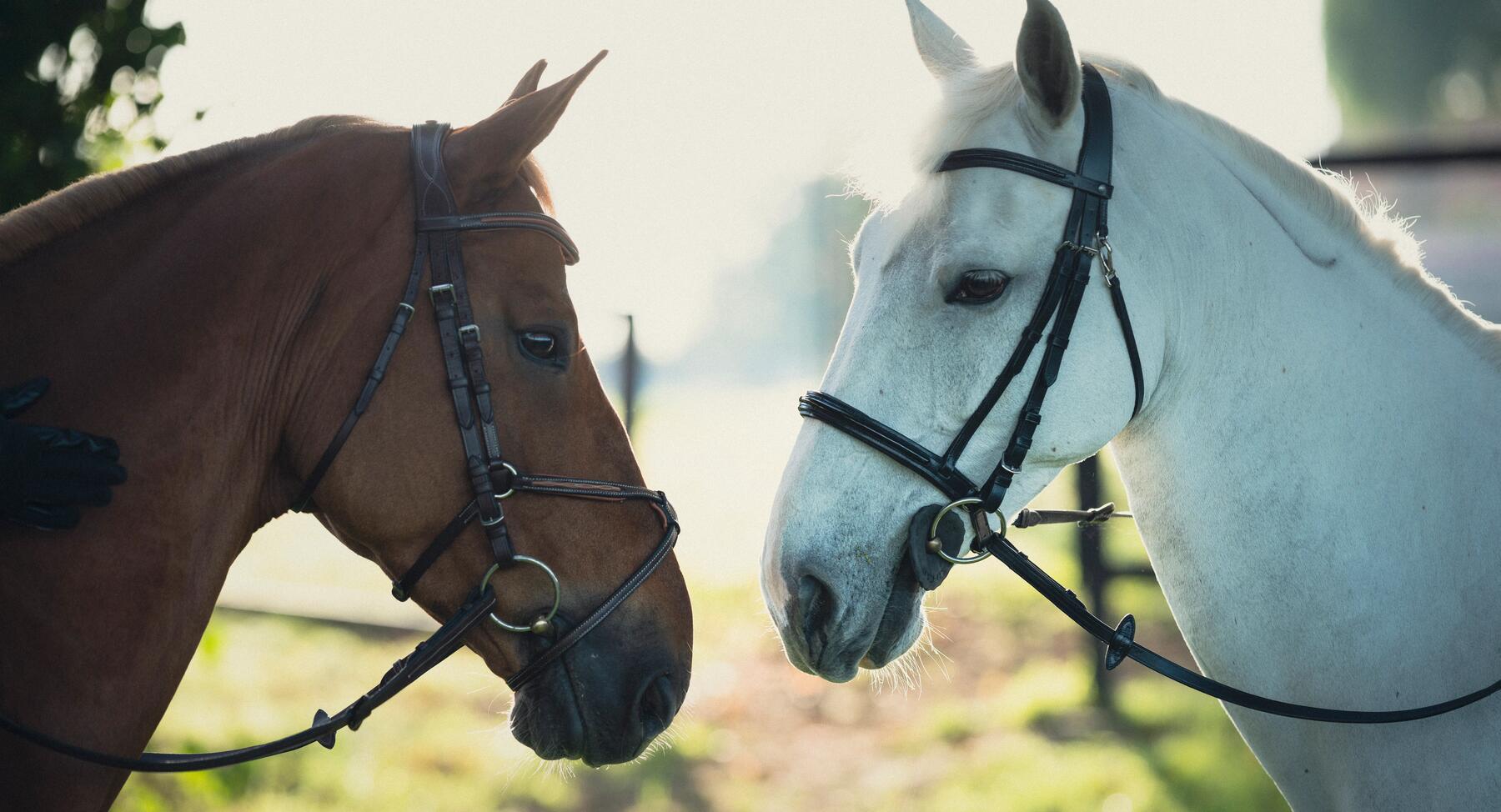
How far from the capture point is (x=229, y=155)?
70.1 inches

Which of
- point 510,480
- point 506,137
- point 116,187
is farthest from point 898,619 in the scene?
point 116,187

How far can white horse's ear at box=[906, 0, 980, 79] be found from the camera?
2.15m

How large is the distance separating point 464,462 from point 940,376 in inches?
38.3

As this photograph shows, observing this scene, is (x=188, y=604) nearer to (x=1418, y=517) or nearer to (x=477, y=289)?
(x=477, y=289)

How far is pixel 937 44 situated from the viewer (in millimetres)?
2195

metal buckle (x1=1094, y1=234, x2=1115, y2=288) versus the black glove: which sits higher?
metal buckle (x1=1094, y1=234, x2=1115, y2=288)

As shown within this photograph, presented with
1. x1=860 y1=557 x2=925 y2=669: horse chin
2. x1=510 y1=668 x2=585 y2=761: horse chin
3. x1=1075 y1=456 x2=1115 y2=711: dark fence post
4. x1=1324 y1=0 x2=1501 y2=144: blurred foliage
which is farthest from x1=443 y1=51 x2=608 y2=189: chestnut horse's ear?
x1=1324 y1=0 x2=1501 y2=144: blurred foliage

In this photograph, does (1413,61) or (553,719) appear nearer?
(553,719)

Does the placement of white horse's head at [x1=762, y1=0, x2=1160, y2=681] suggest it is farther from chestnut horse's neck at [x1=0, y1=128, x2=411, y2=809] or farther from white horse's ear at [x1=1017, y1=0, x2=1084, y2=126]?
chestnut horse's neck at [x1=0, y1=128, x2=411, y2=809]

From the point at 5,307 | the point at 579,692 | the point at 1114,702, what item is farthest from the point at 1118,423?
the point at 1114,702

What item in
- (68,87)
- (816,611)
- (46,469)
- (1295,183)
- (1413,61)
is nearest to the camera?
(46,469)

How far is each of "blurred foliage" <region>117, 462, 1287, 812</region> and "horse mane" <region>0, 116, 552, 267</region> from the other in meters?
2.45

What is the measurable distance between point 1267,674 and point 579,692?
1.44 m

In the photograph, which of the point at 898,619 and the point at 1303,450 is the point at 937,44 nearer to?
the point at 1303,450
